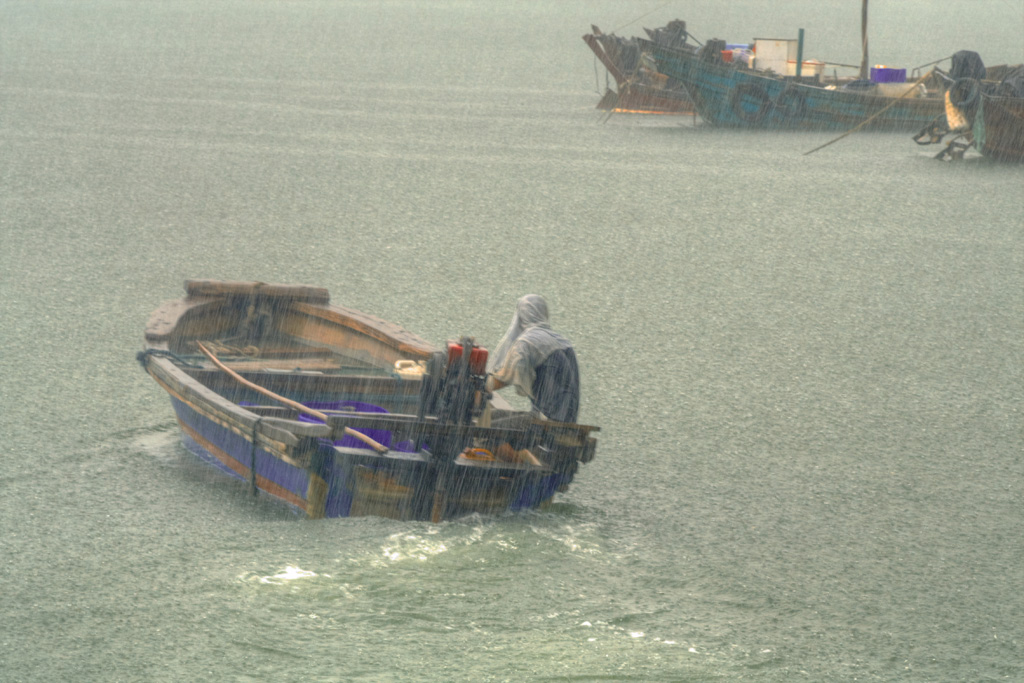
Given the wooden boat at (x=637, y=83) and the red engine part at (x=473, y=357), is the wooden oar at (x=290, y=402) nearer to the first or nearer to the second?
the red engine part at (x=473, y=357)

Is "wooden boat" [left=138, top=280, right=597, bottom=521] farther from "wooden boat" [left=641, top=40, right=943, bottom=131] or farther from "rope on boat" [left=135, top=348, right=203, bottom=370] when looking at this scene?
"wooden boat" [left=641, top=40, right=943, bottom=131]

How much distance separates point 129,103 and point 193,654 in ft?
77.7

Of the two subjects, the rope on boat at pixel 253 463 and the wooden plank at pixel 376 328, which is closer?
the rope on boat at pixel 253 463

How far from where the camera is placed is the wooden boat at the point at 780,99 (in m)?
26.5

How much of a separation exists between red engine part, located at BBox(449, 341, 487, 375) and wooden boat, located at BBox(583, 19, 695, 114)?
23291 millimetres

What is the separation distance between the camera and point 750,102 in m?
26.7

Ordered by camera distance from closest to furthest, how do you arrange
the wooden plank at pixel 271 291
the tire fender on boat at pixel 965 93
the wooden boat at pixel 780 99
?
1. the wooden plank at pixel 271 291
2. the tire fender on boat at pixel 965 93
3. the wooden boat at pixel 780 99

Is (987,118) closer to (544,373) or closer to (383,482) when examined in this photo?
(544,373)

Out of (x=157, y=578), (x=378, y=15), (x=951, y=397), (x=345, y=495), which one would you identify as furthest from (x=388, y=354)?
(x=378, y=15)

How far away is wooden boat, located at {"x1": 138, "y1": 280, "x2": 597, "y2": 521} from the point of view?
6465mm

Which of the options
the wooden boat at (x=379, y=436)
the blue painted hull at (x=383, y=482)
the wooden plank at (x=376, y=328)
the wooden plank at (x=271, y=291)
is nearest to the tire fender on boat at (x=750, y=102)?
the wooden plank at (x=271, y=291)

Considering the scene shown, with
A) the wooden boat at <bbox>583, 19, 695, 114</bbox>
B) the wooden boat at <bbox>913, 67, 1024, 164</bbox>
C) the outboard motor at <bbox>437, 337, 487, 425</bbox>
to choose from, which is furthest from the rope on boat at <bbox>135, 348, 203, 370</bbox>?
the wooden boat at <bbox>583, 19, 695, 114</bbox>

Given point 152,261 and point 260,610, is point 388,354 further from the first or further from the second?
point 152,261

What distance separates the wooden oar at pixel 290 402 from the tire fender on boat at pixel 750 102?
19984 millimetres
